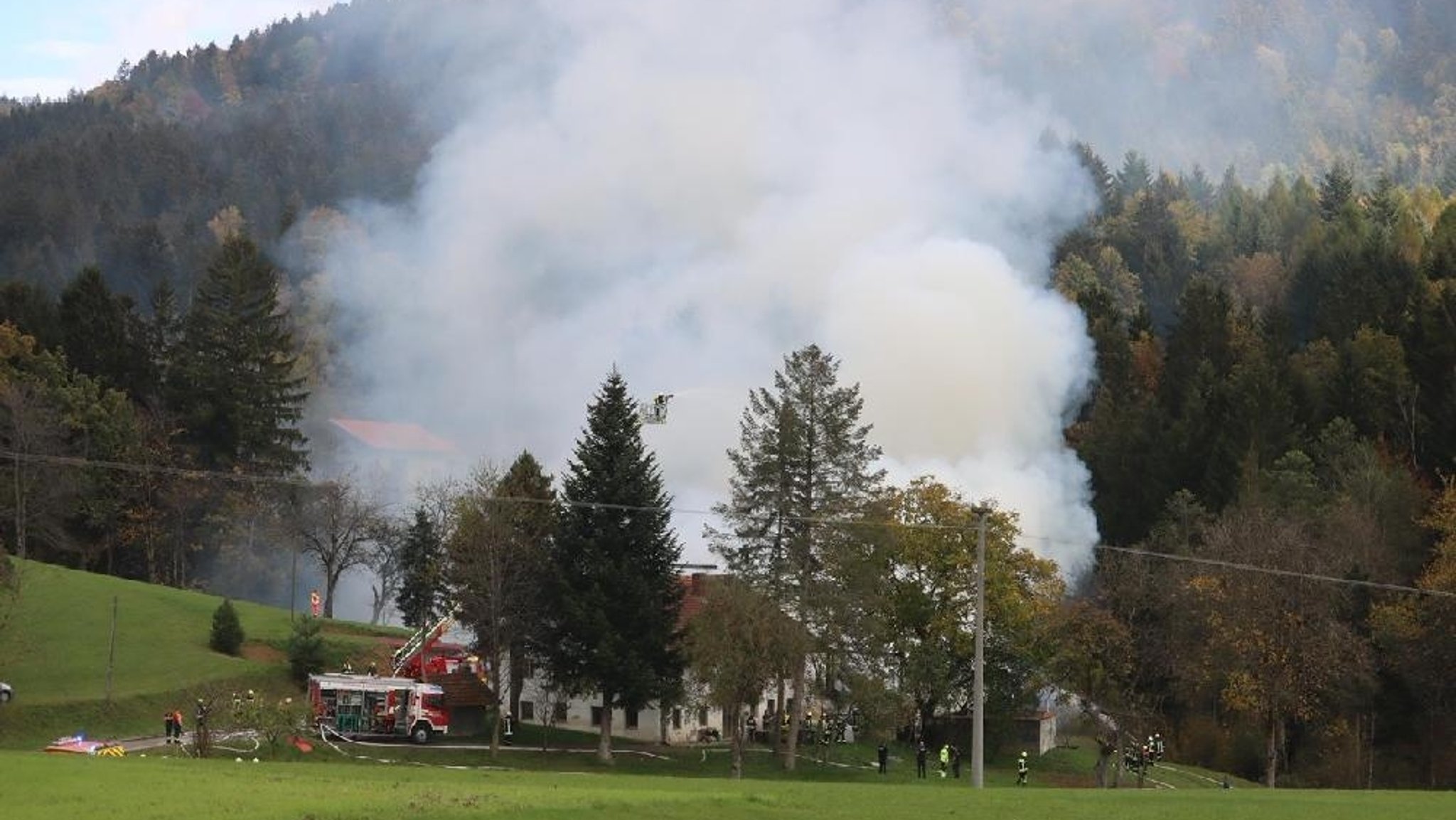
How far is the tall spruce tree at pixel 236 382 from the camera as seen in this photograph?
289 ft

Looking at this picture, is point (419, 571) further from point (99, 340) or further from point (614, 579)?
point (614, 579)

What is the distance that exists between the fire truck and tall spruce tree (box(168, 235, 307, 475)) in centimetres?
2987

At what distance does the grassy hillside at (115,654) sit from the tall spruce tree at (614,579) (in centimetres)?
1093

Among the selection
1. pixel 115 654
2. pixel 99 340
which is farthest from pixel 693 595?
pixel 99 340

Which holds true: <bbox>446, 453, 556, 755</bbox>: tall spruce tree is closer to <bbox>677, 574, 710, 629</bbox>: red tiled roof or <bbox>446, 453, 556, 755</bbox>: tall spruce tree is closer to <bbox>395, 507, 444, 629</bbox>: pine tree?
<bbox>677, 574, 710, 629</bbox>: red tiled roof

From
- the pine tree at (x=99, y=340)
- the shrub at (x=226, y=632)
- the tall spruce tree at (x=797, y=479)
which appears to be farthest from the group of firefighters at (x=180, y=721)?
the pine tree at (x=99, y=340)

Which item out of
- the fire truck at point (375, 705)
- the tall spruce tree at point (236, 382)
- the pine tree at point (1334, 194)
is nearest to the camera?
the fire truck at point (375, 705)

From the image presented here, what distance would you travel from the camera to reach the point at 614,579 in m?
60.5

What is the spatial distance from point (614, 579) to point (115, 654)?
17.9 m

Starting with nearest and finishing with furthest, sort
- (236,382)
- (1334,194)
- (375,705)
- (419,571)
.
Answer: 1. (375,705)
2. (419,571)
3. (236,382)
4. (1334,194)

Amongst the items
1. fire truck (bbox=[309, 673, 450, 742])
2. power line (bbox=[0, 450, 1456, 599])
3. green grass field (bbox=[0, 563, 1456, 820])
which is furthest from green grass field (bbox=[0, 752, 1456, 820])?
fire truck (bbox=[309, 673, 450, 742])

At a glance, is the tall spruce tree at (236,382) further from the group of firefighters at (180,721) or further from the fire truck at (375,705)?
the group of firefighters at (180,721)

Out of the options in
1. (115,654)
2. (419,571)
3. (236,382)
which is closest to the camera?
(115,654)

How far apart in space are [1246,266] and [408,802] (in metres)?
121
